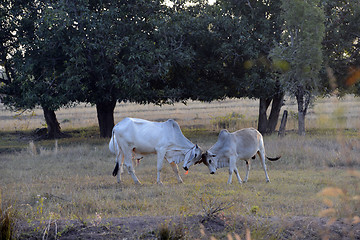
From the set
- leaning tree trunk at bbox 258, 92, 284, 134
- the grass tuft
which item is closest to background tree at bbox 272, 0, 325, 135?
leaning tree trunk at bbox 258, 92, 284, 134

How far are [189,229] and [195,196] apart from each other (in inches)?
112

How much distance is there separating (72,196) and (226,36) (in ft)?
Result: 45.9

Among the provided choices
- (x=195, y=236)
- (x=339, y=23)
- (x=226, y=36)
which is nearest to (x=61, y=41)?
Result: (x=226, y=36)

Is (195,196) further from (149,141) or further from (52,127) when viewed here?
(52,127)

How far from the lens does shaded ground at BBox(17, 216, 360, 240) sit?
561cm

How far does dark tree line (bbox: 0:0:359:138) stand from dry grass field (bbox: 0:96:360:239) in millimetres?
3545

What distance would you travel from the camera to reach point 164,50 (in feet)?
65.4

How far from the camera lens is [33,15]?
20.8m

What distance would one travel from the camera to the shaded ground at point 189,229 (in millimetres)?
5605

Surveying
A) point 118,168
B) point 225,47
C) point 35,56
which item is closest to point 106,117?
point 35,56

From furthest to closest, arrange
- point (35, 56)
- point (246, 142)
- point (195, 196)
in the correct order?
point (35, 56) → point (246, 142) → point (195, 196)

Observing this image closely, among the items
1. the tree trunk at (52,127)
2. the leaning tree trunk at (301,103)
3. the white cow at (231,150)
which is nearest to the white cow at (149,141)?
the white cow at (231,150)

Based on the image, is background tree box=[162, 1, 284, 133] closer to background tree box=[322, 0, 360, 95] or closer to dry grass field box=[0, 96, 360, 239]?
background tree box=[322, 0, 360, 95]

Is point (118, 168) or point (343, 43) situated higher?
point (343, 43)
